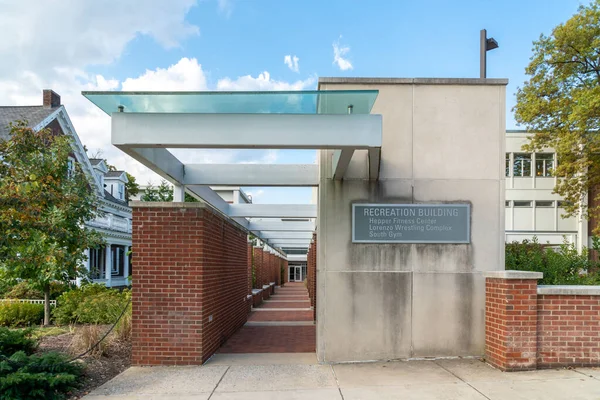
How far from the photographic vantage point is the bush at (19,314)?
1333 cm

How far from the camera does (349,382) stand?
6809mm

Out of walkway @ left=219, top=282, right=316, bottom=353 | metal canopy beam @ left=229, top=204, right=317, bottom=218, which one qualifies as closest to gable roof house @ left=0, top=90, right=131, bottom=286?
metal canopy beam @ left=229, top=204, right=317, bottom=218

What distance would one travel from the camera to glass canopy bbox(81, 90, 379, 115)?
20.7ft

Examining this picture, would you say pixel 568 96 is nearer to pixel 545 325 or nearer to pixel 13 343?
pixel 545 325

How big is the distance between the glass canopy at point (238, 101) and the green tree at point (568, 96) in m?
16.3

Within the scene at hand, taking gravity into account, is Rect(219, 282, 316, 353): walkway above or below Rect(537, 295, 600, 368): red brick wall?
below

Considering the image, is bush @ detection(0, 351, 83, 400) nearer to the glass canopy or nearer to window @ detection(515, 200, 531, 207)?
the glass canopy

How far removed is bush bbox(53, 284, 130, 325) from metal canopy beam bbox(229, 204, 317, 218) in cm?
390

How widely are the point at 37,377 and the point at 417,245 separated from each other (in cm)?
576

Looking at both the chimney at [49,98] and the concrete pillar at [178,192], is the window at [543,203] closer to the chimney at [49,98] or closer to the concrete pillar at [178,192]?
the chimney at [49,98]

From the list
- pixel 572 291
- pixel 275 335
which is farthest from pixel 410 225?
pixel 275 335

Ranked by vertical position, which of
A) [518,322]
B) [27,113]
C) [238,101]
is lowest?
[518,322]

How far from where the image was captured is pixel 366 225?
827cm

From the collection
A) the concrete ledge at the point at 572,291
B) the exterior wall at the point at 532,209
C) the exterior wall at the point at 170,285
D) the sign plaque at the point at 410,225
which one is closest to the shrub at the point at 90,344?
the exterior wall at the point at 170,285
